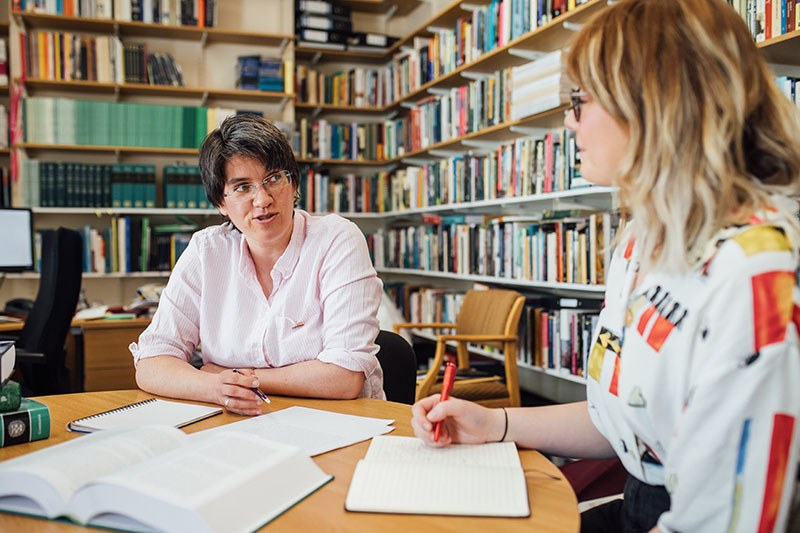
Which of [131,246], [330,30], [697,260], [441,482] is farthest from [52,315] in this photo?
[330,30]

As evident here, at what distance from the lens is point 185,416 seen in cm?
116

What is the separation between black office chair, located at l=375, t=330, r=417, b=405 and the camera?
1631mm

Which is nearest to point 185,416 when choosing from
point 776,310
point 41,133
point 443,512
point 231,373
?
point 231,373

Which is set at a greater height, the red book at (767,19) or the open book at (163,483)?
the red book at (767,19)

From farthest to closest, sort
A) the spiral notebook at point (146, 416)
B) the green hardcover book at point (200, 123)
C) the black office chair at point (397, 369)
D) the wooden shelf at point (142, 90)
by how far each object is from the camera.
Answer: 1. the green hardcover book at point (200, 123)
2. the wooden shelf at point (142, 90)
3. the black office chair at point (397, 369)
4. the spiral notebook at point (146, 416)

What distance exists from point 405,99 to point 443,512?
398cm

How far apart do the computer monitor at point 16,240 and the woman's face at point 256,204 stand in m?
2.52

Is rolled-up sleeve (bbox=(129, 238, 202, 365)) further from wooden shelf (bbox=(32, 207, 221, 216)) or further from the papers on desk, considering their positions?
wooden shelf (bbox=(32, 207, 221, 216))

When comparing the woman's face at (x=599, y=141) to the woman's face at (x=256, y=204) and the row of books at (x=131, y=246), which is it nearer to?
the woman's face at (x=256, y=204)

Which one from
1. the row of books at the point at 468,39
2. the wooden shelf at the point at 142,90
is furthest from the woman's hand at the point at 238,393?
the wooden shelf at the point at 142,90

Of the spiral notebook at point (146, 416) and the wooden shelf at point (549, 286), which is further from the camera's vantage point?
the wooden shelf at point (549, 286)

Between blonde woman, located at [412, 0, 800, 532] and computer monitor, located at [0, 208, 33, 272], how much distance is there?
11.4 ft

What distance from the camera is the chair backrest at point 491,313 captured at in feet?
9.33

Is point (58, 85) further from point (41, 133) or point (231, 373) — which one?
point (231, 373)
